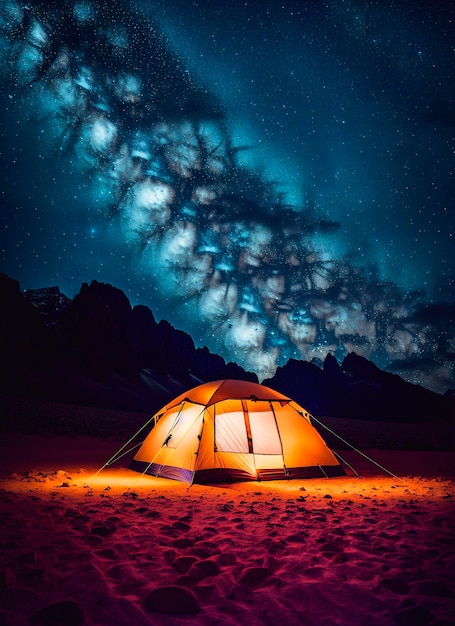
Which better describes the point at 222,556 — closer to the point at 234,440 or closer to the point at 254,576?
the point at 254,576

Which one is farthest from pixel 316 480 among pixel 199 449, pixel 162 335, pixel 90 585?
pixel 162 335

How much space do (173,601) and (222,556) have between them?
1.23 metres

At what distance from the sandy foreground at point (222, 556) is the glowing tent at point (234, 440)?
1.29m

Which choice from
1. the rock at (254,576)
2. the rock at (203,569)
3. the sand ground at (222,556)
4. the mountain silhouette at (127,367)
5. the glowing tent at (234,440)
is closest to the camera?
the sand ground at (222,556)

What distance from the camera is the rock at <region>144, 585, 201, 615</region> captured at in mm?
3057

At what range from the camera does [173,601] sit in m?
3.16

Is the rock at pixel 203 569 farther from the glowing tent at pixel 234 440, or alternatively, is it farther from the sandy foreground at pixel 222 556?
the glowing tent at pixel 234 440

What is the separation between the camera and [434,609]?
10.1ft

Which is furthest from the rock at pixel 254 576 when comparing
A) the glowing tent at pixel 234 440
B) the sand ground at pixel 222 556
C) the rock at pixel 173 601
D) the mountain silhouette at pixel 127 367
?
the mountain silhouette at pixel 127 367

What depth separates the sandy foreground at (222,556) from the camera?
303 cm

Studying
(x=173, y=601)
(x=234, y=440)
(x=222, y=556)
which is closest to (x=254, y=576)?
(x=222, y=556)

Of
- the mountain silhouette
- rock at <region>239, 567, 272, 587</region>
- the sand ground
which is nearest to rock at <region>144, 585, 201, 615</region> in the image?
the sand ground

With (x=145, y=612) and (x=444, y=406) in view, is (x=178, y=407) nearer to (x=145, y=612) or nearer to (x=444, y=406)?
(x=145, y=612)

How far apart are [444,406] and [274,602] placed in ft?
526
